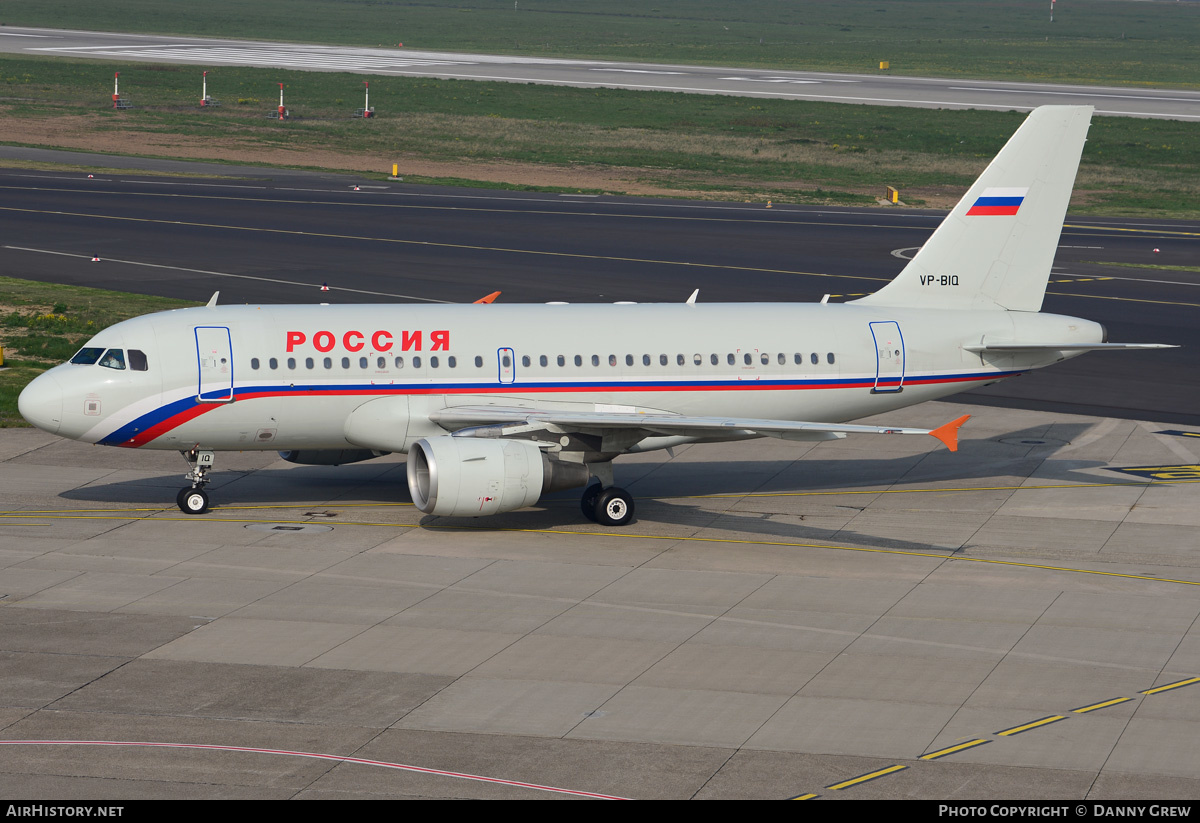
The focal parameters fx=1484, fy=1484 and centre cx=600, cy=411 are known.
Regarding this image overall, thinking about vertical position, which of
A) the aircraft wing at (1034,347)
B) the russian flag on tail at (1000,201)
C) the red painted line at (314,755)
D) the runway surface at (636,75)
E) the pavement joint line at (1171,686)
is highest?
the runway surface at (636,75)

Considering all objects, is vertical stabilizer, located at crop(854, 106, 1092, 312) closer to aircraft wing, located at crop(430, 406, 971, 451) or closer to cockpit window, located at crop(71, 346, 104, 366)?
aircraft wing, located at crop(430, 406, 971, 451)

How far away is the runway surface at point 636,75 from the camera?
14475cm

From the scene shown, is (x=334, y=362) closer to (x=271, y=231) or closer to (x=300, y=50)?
(x=271, y=231)

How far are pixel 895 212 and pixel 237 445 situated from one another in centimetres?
6197

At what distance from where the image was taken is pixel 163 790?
20.0m

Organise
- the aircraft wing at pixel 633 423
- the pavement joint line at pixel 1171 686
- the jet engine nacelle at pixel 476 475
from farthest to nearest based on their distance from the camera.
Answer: the aircraft wing at pixel 633 423, the jet engine nacelle at pixel 476 475, the pavement joint line at pixel 1171 686

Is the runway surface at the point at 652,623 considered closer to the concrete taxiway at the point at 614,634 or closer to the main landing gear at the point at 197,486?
the concrete taxiway at the point at 614,634

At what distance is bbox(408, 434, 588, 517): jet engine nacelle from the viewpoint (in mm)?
31125

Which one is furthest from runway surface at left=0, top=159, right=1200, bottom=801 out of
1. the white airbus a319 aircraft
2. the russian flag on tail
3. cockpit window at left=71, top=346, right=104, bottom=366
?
the russian flag on tail

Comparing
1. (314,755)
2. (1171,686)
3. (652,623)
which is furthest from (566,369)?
(1171,686)

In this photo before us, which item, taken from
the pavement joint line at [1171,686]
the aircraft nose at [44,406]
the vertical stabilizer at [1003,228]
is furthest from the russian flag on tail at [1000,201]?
the aircraft nose at [44,406]

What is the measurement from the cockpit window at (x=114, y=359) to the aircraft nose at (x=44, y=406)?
1.09 meters

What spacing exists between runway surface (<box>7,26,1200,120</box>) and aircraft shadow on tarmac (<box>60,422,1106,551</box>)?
104 metres
